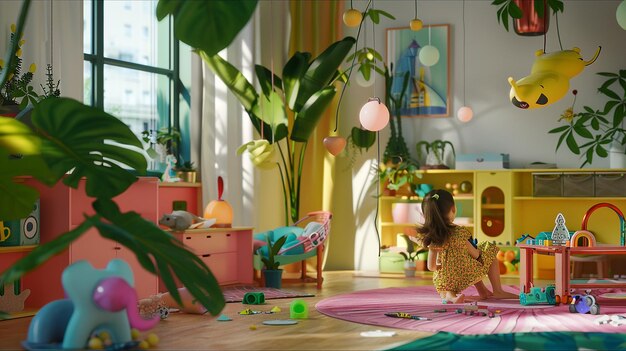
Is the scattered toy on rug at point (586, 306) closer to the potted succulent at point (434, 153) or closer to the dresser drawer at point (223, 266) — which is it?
the dresser drawer at point (223, 266)

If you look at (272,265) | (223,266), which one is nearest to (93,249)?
(223,266)

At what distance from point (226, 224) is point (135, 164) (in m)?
3.16

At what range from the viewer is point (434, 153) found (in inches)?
326

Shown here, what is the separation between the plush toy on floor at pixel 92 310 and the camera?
3.83 meters

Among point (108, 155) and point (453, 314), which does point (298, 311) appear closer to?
point (453, 314)

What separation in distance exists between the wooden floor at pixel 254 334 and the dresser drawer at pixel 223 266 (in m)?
1.12

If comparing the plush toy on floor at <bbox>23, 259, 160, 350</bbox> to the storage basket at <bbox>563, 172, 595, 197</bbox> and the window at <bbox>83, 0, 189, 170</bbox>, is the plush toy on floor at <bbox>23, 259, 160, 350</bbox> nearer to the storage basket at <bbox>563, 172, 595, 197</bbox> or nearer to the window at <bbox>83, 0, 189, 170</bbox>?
the window at <bbox>83, 0, 189, 170</bbox>

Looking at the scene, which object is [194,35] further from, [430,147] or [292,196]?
[430,147]

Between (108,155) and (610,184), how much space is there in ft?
16.7

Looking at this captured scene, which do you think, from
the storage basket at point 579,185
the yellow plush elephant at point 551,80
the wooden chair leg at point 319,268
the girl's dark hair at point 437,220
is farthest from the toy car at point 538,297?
the storage basket at point 579,185

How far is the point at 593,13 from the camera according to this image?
805cm

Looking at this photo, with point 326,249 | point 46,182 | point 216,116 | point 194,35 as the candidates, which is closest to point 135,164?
point 46,182

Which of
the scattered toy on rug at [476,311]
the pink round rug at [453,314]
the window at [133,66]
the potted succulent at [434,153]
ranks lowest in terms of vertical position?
the pink round rug at [453,314]

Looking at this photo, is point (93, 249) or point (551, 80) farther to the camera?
point (551, 80)
